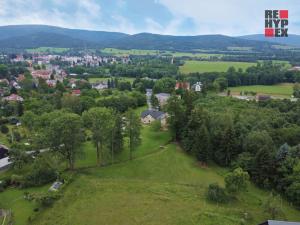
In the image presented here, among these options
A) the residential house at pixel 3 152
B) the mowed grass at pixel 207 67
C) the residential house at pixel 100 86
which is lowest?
the residential house at pixel 3 152

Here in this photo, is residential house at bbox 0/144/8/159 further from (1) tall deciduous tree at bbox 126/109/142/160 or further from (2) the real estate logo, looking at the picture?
(2) the real estate logo

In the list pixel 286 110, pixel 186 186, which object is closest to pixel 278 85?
pixel 286 110

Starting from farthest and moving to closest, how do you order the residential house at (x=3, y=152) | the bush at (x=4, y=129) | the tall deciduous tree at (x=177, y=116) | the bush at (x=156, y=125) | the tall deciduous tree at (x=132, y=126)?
the bush at (x=4, y=129) → the bush at (x=156, y=125) → the tall deciduous tree at (x=177, y=116) → the residential house at (x=3, y=152) → the tall deciduous tree at (x=132, y=126)

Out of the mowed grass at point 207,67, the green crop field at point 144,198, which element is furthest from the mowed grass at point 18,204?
the mowed grass at point 207,67

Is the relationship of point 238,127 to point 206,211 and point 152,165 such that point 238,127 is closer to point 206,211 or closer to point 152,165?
point 152,165

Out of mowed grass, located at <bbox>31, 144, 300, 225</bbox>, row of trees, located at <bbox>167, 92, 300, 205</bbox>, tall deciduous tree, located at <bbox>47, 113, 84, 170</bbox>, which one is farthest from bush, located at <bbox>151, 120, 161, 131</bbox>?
tall deciduous tree, located at <bbox>47, 113, 84, 170</bbox>

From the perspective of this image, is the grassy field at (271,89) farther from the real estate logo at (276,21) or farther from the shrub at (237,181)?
the shrub at (237,181)

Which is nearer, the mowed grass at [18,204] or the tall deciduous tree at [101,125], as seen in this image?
the mowed grass at [18,204]
